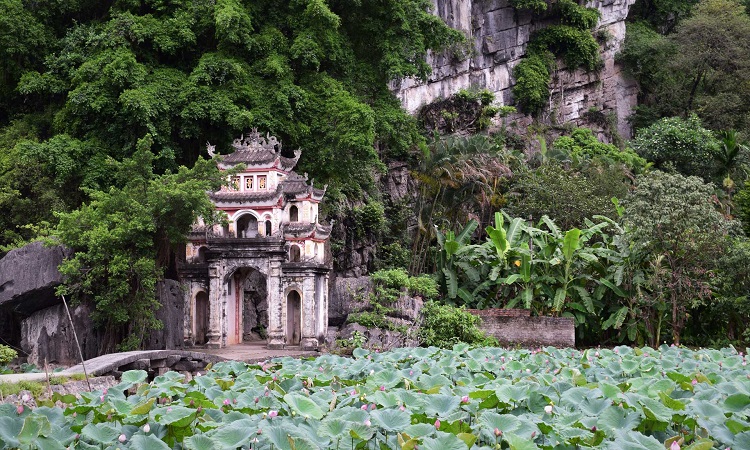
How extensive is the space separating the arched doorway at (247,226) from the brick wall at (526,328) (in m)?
5.71

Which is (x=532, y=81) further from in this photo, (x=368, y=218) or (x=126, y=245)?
(x=126, y=245)

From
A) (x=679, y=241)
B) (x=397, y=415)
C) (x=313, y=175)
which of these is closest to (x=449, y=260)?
(x=313, y=175)

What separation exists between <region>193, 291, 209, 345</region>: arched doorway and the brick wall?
643cm

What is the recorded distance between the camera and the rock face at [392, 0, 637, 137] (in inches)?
1341

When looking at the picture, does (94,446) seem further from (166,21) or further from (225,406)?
(166,21)

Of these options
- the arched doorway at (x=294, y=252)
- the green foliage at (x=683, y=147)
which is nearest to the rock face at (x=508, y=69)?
the green foliage at (x=683, y=147)

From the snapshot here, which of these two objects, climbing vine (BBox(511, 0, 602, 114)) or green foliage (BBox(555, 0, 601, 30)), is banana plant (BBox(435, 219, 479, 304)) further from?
green foliage (BBox(555, 0, 601, 30))

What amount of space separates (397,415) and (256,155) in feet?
43.9

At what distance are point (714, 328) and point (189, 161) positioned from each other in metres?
14.1

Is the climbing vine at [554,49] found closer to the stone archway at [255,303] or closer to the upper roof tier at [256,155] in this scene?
the stone archway at [255,303]

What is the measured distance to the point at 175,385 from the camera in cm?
711

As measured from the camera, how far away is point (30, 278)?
15562mm

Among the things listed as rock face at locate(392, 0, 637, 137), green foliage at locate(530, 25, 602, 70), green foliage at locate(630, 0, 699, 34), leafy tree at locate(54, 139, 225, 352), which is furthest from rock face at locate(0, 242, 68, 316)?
green foliage at locate(630, 0, 699, 34)

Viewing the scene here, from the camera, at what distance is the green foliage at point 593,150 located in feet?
102
